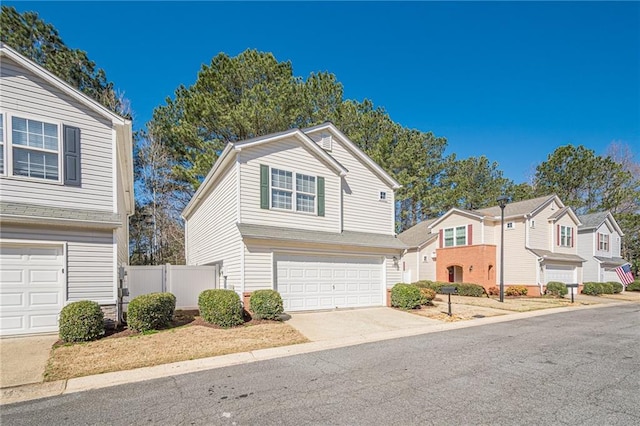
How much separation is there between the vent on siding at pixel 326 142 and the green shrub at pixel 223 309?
25.8 feet

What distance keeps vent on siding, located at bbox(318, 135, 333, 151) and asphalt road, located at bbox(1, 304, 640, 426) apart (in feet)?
31.6

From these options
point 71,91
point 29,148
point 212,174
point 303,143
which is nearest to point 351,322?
point 303,143

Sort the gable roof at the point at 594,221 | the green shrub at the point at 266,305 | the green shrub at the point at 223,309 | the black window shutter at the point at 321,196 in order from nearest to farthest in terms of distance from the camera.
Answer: the green shrub at the point at 223,309
the green shrub at the point at 266,305
the black window shutter at the point at 321,196
the gable roof at the point at 594,221

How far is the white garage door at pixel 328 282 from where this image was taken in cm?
1222

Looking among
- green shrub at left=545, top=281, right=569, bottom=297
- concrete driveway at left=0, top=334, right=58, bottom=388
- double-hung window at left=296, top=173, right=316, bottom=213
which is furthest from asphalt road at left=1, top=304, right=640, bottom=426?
green shrub at left=545, top=281, right=569, bottom=297

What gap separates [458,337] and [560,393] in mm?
4112

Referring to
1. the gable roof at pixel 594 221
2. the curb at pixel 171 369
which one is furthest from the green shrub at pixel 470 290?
the gable roof at pixel 594 221

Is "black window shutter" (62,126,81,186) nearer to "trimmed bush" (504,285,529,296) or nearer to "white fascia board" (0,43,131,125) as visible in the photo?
"white fascia board" (0,43,131,125)

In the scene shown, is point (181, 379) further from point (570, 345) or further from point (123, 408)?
point (570, 345)

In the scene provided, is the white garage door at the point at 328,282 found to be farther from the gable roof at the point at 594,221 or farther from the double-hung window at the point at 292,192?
the gable roof at the point at 594,221

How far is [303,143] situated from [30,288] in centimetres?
957

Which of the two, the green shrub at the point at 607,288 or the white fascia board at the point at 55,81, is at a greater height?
the white fascia board at the point at 55,81

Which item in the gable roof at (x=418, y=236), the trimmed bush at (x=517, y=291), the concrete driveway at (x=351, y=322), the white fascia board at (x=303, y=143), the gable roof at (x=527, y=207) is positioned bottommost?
the trimmed bush at (x=517, y=291)

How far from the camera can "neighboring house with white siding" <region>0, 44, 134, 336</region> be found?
8406mm
